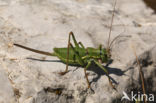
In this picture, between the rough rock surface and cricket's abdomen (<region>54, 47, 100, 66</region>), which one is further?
cricket's abdomen (<region>54, 47, 100, 66</region>)

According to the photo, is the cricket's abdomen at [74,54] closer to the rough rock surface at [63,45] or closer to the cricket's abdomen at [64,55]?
the cricket's abdomen at [64,55]

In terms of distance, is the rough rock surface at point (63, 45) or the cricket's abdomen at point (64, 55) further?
the cricket's abdomen at point (64, 55)

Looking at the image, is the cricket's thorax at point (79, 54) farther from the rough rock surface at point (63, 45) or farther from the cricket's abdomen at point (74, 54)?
the rough rock surface at point (63, 45)

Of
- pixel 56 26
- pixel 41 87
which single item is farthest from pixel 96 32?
pixel 41 87

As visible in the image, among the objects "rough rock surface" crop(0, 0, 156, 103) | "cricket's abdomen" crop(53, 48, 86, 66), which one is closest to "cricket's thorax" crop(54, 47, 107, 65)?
"cricket's abdomen" crop(53, 48, 86, 66)

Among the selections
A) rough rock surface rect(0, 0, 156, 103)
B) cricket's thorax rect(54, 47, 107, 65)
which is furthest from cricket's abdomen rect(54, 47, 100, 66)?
rough rock surface rect(0, 0, 156, 103)

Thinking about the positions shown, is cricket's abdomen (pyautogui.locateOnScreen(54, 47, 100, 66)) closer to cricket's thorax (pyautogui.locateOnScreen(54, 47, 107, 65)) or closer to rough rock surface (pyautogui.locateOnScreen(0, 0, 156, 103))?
cricket's thorax (pyautogui.locateOnScreen(54, 47, 107, 65))

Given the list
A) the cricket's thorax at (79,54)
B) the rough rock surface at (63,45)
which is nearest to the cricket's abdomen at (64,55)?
the cricket's thorax at (79,54)

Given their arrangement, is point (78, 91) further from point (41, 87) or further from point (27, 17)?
point (27, 17)

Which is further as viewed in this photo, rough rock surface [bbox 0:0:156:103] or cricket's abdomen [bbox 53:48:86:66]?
cricket's abdomen [bbox 53:48:86:66]
